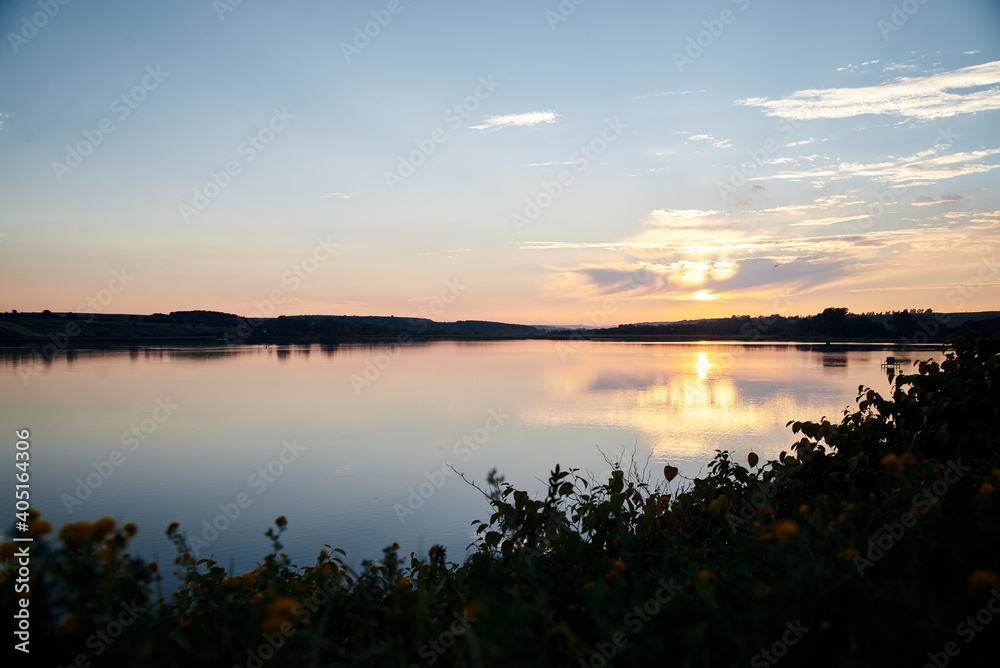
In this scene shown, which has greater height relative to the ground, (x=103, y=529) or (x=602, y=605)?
(x=103, y=529)

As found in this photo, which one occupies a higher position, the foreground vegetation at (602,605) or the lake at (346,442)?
the foreground vegetation at (602,605)

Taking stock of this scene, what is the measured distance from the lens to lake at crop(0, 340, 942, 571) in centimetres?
873

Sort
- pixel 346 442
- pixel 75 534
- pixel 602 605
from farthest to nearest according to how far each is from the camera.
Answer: pixel 346 442 → pixel 602 605 → pixel 75 534

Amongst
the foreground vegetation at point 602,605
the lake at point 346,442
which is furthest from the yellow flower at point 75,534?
the lake at point 346,442

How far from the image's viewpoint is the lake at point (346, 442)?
873 centimetres

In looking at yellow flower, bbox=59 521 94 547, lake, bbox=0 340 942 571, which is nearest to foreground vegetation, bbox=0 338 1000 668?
yellow flower, bbox=59 521 94 547

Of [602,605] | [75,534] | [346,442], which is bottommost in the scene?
[346,442]

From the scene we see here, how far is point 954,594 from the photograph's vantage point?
193 centimetres

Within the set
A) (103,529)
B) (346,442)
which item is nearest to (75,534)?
(103,529)

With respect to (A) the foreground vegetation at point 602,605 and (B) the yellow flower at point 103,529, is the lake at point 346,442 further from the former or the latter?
(B) the yellow flower at point 103,529

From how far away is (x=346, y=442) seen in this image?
14.8 meters

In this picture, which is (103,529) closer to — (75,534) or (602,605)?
(75,534)

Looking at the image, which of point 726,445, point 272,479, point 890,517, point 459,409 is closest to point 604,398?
point 459,409

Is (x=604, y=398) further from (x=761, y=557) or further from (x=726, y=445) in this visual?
(x=761, y=557)
